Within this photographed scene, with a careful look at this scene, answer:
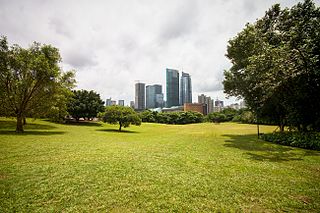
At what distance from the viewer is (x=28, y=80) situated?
23.5 metres

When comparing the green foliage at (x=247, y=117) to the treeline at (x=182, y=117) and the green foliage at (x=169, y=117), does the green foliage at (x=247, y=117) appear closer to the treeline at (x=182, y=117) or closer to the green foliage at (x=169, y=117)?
the treeline at (x=182, y=117)

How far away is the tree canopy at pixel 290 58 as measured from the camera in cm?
1407

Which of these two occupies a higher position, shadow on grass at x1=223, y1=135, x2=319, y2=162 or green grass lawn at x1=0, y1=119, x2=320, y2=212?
green grass lawn at x1=0, y1=119, x2=320, y2=212

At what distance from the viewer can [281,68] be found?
14.4 m

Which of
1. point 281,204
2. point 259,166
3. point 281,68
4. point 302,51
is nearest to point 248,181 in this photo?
point 281,204

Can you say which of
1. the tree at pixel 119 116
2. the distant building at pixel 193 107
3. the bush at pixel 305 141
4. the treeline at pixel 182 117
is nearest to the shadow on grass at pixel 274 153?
the bush at pixel 305 141

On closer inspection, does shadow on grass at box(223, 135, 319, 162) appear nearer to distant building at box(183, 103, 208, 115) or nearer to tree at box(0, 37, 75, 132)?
tree at box(0, 37, 75, 132)

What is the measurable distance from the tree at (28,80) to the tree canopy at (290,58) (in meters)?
26.1

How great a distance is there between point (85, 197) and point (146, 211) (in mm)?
2203

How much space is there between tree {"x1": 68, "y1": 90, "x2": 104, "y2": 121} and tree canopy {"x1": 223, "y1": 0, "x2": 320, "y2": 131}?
39.3 meters

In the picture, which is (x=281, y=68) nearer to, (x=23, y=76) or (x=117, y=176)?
(x=117, y=176)

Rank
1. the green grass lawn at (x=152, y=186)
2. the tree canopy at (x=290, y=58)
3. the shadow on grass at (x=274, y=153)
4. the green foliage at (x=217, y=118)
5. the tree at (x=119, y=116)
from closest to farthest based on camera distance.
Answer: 1. the green grass lawn at (x=152, y=186)
2. the shadow on grass at (x=274, y=153)
3. the tree canopy at (x=290, y=58)
4. the tree at (x=119, y=116)
5. the green foliage at (x=217, y=118)

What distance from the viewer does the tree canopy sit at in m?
14.1

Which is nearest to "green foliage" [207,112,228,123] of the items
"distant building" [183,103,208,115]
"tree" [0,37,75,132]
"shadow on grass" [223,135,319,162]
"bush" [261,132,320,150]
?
"distant building" [183,103,208,115]
